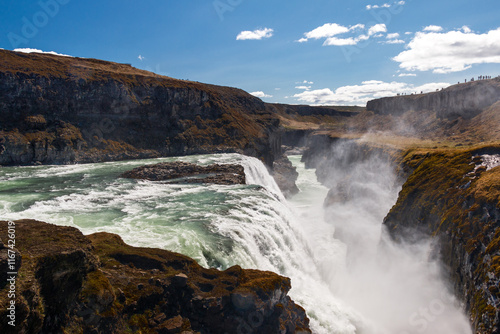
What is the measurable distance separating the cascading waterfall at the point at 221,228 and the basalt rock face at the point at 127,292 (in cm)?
345

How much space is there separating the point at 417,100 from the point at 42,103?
110 metres

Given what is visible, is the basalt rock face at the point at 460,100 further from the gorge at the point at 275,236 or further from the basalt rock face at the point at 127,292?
the basalt rock face at the point at 127,292

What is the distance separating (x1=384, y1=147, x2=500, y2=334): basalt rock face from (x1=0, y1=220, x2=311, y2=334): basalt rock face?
10.4 metres

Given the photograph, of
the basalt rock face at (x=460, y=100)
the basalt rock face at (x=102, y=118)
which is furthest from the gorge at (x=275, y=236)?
the basalt rock face at (x=460, y=100)

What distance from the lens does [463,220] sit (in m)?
19.1

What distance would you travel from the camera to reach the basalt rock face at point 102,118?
200 feet

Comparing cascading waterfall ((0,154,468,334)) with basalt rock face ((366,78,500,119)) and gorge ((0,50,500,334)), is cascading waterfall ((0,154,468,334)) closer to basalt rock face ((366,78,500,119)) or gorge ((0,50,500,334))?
gorge ((0,50,500,334))

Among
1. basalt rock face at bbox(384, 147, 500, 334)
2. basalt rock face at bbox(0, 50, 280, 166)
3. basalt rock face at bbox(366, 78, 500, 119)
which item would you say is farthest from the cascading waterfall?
basalt rock face at bbox(366, 78, 500, 119)

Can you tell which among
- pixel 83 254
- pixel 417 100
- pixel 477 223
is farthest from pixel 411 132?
pixel 83 254

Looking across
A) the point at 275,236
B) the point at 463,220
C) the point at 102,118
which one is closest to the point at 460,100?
the point at 463,220

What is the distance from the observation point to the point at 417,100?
10262 cm

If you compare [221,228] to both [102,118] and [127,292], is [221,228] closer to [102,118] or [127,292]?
[127,292]

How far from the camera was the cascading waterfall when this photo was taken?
16.3m

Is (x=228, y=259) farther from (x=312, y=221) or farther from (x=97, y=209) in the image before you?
(x=312, y=221)
